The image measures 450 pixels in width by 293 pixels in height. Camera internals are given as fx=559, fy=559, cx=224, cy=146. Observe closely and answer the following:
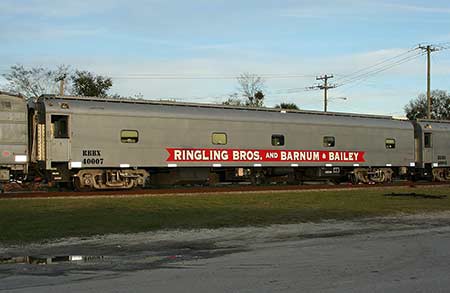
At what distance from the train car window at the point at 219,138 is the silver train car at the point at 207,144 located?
0.04m

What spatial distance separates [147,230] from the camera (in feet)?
41.2

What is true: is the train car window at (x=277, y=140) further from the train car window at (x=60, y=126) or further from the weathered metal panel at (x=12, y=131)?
the weathered metal panel at (x=12, y=131)

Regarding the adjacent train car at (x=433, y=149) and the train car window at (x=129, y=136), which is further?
the adjacent train car at (x=433, y=149)

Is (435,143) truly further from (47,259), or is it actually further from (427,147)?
(47,259)

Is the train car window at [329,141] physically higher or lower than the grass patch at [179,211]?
higher

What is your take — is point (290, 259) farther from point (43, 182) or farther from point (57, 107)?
point (43, 182)

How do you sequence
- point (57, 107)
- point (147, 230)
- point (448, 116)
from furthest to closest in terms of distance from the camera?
point (448, 116)
point (57, 107)
point (147, 230)

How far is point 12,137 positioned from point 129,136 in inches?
175

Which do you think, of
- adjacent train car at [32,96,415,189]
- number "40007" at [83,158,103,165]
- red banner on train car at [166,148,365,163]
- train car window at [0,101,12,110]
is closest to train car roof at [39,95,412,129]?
adjacent train car at [32,96,415,189]

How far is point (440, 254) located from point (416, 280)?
7.29 ft

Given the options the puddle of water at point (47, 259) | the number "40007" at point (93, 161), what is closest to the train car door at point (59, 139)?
the number "40007" at point (93, 161)

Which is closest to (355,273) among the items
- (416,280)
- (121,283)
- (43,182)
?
(416,280)

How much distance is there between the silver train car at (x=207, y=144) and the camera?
21.6 m

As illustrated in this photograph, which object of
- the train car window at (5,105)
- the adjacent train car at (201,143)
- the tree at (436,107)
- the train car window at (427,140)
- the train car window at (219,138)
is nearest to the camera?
the train car window at (5,105)
